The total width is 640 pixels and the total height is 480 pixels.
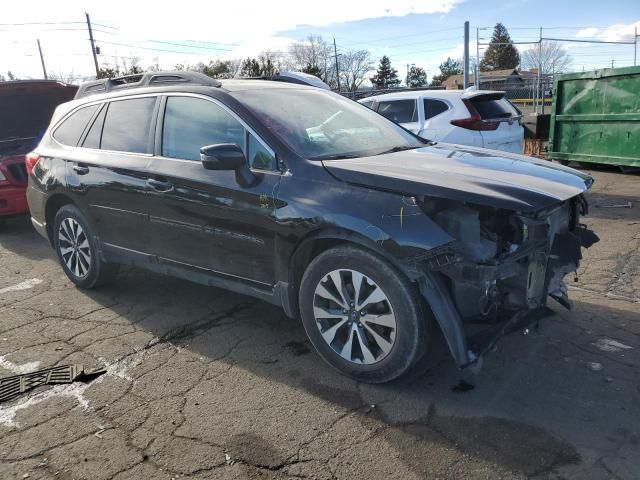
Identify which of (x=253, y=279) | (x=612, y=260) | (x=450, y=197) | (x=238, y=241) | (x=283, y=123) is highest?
(x=283, y=123)

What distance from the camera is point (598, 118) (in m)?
9.99

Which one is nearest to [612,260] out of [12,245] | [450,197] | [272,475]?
[450,197]

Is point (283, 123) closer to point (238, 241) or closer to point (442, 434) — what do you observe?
point (238, 241)

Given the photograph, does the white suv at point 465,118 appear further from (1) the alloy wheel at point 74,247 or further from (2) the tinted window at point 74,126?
(1) the alloy wheel at point 74,247

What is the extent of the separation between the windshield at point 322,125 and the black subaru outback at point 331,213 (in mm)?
17

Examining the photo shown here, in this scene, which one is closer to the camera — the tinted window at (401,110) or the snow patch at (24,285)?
the snow patch at (24,285)

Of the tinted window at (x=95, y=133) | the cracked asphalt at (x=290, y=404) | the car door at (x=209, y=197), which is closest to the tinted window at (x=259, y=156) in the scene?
the car door at (x=209, y=197)

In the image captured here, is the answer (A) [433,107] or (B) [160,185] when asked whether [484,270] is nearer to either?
(B) [160,185]

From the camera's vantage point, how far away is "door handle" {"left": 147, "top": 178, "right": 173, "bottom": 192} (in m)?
3.93

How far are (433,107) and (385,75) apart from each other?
73.7 metres

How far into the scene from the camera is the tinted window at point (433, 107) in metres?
8.09

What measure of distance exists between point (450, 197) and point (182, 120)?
221 cm

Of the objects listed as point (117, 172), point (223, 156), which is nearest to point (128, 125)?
point (117, 172)

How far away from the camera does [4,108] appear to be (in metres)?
8.61
